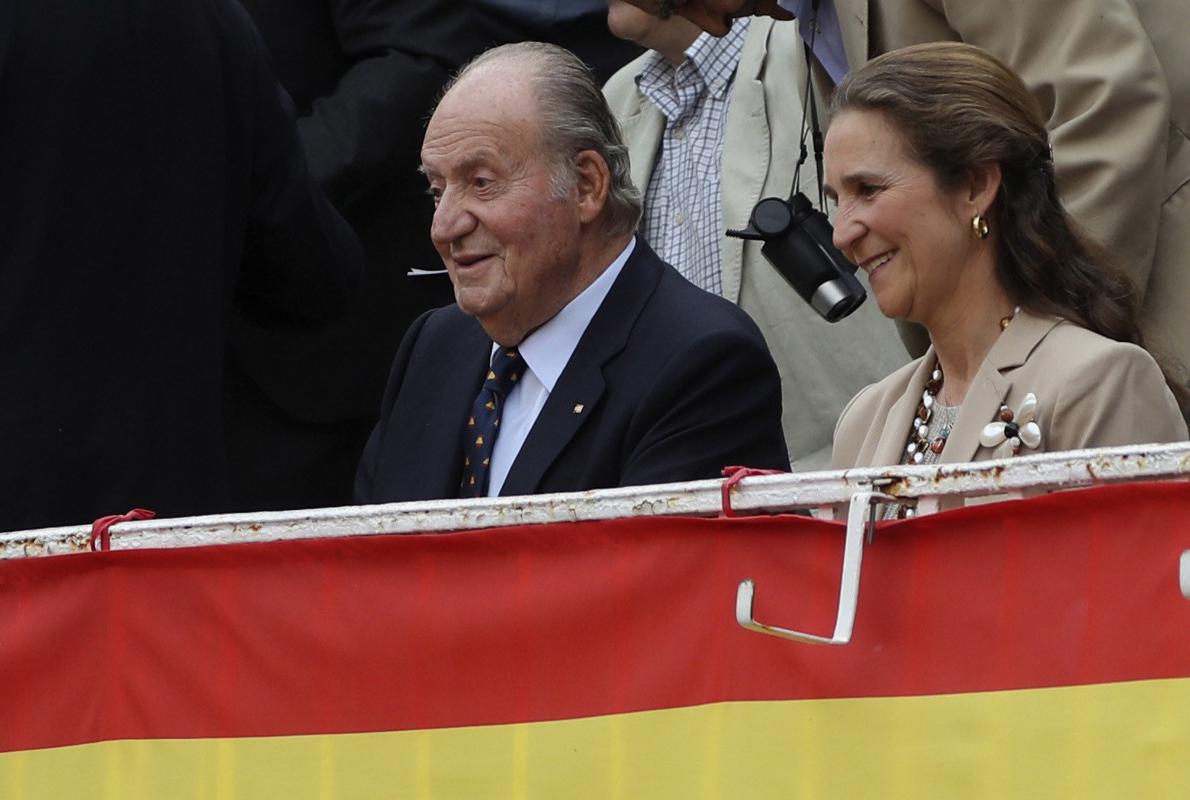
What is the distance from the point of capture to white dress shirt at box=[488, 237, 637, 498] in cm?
379

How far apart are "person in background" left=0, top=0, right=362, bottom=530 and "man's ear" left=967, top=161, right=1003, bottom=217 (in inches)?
54.3

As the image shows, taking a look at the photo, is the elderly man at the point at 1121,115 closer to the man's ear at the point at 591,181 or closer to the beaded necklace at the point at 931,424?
the beaded necklace at the point at 931,424

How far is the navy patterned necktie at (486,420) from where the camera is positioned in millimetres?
3795

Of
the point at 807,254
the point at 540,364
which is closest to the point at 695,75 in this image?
the point at 807,254

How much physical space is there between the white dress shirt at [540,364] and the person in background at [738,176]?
0.91m

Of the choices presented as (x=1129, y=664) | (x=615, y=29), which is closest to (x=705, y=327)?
(x=615, y=29)

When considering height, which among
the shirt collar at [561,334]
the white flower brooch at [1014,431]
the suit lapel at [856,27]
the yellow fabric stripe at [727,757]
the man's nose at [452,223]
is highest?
the suit lapel at [856,27]

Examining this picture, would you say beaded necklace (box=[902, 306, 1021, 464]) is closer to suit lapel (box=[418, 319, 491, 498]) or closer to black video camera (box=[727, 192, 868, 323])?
black video camera (box=[727, 192, 868, 323])

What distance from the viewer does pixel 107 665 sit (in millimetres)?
2578

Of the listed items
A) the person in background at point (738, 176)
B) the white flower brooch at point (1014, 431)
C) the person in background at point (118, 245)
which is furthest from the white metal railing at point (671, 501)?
the person in background at point (738, 176)

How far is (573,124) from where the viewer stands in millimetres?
3947

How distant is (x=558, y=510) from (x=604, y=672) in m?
0.18

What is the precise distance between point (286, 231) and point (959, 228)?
1358 millimetres

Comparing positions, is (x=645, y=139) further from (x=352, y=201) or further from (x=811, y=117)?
(x=352, y=201)
